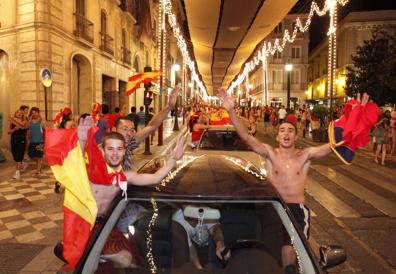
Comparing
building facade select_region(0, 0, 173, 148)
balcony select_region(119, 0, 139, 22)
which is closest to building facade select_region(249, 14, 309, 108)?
balcony select_region(119, 0, 139, 22)

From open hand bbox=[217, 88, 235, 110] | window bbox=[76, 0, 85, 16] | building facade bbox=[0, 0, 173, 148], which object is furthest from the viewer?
window bbox=[76, 0, 85, 16]

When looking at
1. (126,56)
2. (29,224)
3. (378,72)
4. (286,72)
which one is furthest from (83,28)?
(286,72)

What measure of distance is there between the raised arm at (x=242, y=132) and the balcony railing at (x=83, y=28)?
1604 centimetres

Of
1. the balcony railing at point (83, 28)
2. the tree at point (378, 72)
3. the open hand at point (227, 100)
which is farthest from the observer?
the tree at point (378, 72)

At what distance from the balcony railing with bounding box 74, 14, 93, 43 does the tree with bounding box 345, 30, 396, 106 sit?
1472 centimetres

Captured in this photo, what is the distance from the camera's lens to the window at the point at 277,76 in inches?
2467

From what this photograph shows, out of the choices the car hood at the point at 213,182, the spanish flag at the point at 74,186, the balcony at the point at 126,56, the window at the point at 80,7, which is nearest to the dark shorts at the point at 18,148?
the car hood at the point at 213,182

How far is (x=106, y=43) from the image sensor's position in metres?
22.9

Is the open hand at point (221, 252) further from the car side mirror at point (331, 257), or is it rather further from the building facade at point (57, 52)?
the building facade at point (57, 52)

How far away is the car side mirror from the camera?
2.55 meters

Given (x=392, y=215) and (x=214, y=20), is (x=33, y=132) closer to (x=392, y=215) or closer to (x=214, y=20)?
(x=214, y=20)

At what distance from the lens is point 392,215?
277 inches

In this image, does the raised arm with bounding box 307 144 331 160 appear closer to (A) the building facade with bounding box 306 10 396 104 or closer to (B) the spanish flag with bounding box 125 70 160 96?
(B) the spanish flag with bounding box 125 70 160 96

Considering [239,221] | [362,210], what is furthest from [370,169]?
[239,221]
